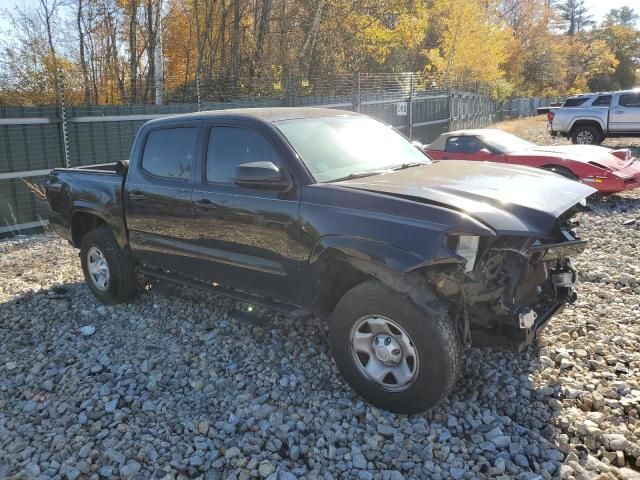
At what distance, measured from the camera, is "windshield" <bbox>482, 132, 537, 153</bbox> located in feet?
31.8

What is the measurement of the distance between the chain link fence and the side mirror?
6.76 metres

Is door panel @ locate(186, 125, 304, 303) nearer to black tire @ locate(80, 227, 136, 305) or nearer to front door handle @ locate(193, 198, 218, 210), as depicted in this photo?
front door handle @ locate(193, 198, 218, 210)

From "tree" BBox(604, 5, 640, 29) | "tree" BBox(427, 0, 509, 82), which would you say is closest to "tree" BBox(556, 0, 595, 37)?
"tree" BBox(604, 5, 640, 29)

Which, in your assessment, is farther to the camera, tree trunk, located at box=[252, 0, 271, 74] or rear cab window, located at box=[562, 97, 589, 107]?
tree trunk, located at box=[252, 0, 271, 74]

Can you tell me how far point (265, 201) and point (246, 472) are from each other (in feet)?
5.91

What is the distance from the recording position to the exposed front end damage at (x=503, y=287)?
325cm

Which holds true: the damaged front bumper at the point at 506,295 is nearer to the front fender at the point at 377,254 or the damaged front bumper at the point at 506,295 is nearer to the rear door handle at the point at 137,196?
the front fender at the point at 377,254

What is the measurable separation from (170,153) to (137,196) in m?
0.54

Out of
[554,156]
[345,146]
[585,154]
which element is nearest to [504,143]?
[554,156]

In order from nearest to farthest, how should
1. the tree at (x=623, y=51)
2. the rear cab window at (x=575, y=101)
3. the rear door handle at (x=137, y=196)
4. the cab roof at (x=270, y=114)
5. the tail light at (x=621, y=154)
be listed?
the cab roof at (x=270, y=114) < the rear door handle at (x=137, y=196) < the tail light at (x=621, y=154) < the rear cab window at (x=575, y=101) < the tree at (x=623, y=51)

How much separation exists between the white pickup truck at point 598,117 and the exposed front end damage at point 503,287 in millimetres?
14038

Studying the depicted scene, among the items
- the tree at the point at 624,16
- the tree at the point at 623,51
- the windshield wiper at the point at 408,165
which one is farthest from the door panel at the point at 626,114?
the tree at the point at 624,16

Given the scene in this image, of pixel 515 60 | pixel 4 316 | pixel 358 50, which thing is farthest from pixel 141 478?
pixel 515 60

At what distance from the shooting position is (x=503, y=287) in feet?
11.1
